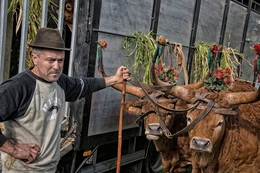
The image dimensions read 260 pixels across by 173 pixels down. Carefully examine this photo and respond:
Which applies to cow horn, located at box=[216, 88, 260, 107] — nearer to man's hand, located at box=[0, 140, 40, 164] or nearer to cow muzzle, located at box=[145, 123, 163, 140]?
cow muzzle, located at box=[145, 123, 163, 140]

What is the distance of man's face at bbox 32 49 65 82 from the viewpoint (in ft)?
8.96

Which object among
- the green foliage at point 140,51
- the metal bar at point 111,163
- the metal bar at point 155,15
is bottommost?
the metal bar at point 111,163

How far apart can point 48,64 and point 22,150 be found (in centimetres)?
71

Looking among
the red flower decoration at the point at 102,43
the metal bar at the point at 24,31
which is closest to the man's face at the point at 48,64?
the metal bar at the point at 24,31

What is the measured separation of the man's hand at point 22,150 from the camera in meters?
2.53

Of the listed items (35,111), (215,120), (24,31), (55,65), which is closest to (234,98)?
(215,120)

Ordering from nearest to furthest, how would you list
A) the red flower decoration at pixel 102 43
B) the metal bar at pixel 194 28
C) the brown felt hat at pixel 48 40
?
the brown felt hat at pixel 48 40, the red flower decoration at pixel 102 43, the metal bar at pixel 194 28

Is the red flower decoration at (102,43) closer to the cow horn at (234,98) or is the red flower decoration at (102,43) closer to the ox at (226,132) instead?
the ox at (226,132)

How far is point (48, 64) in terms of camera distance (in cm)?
273

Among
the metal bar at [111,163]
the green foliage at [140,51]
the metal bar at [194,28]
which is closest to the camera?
the metal bar at [111,163]

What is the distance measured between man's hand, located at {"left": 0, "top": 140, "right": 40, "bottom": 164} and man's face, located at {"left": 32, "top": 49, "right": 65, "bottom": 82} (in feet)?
1.84

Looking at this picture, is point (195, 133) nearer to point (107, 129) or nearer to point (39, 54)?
point (107, 129)

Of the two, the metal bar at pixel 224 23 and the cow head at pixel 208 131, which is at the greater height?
the metal bar at pixel 224 23

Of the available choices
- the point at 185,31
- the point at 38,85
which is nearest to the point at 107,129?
the point at 38,85
